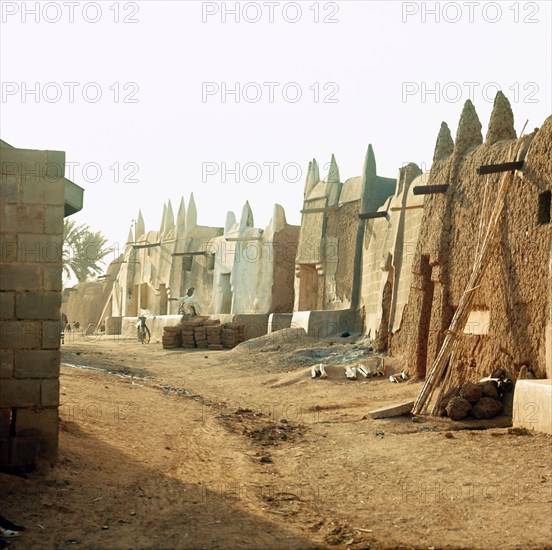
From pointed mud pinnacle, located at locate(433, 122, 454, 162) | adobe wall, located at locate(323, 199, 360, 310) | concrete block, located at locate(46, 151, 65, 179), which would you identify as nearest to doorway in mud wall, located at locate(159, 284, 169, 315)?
adobe wall, located at locate(323, 199, 360, 310)

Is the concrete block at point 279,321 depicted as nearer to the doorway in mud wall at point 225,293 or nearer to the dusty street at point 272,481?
the doorway in mud wall at point 225,293

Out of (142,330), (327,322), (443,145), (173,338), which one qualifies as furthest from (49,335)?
(142,330)

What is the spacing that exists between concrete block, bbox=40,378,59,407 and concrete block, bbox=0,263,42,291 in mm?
790

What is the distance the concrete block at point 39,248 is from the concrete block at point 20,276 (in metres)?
0.07

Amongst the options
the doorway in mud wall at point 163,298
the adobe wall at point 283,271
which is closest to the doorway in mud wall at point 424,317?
the adobe wall at point 283,271

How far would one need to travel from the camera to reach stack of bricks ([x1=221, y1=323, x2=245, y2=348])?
74.4 ft

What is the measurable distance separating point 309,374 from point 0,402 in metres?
8.74

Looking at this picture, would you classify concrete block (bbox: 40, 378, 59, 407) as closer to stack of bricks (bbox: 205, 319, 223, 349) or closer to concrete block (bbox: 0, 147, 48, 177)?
concrete block (bbox: 0, 147, 48, 177)

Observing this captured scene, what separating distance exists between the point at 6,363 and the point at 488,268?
6794 mm

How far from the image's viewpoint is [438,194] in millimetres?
13039

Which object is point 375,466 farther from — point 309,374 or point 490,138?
point 309,374

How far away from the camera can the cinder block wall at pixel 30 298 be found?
21.9 ft

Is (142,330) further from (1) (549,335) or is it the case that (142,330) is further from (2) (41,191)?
(2) (41,191)

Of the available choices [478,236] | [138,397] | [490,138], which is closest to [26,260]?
[138,397]
